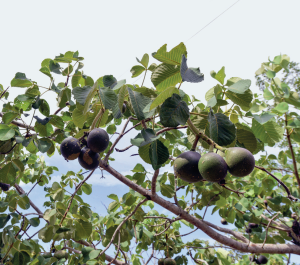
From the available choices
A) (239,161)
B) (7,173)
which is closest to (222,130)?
(239,161)

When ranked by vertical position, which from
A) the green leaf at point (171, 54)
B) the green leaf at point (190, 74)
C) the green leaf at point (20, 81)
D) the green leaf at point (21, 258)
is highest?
the green leaf at point (20, 81)

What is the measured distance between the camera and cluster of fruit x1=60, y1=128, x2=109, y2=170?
3.97 feet

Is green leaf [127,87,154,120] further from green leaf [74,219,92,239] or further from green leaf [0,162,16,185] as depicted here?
green leaf [0,162,16,185]

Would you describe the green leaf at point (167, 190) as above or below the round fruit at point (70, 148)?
above

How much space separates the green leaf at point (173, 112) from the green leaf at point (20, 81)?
5.03ft

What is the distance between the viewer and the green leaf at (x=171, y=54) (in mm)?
962

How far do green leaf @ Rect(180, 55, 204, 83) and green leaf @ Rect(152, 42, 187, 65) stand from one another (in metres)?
0.11

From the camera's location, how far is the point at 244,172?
0.90 metres

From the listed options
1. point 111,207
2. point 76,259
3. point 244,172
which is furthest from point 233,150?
point 76,259

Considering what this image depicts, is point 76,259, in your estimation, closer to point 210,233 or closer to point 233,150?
point 210,233

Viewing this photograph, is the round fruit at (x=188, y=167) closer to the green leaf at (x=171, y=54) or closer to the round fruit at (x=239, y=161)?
the round fruit at (x=239, y=161)

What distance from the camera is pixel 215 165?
33.7 inches

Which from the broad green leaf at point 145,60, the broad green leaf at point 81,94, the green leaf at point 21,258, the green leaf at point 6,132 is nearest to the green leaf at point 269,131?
the broad green leaf at point 145,60

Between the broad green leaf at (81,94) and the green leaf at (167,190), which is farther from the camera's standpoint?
the green leaf at (167,190)
